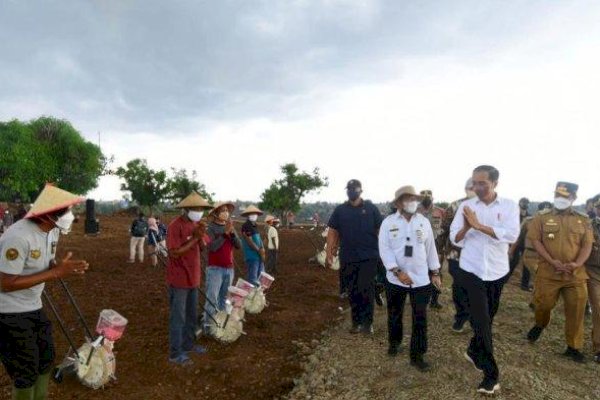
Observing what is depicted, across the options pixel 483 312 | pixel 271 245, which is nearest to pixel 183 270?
pixel 483 312

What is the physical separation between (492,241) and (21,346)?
167 inches

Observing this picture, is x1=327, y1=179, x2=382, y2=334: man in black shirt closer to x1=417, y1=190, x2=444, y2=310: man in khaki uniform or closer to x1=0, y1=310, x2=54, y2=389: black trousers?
x1=417, y1=190, x2=444, y2=310: man in khaki uniform

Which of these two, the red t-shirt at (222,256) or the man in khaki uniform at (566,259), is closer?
the man in khaki uniform at (566,259)

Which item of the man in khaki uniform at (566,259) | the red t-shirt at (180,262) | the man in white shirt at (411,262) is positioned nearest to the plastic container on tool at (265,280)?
the red t-shirt at (180,262)

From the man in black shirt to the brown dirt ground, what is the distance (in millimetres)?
1001

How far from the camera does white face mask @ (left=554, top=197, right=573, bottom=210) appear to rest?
546 cm

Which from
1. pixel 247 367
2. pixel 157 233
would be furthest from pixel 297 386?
pixel 157 233

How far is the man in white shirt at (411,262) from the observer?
4.77 meters

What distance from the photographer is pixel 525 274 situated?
10.5 meters

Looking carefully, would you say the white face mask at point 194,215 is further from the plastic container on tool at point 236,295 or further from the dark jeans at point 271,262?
the dark jeans at point 271,262

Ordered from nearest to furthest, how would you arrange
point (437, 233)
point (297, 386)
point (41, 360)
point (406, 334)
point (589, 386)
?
1. point (41, 360)
2. point (589, 386)
3. point (297, 386)
4. point (406, 334)
5. point (437, 233)

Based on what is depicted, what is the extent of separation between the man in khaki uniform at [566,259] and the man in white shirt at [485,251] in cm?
152

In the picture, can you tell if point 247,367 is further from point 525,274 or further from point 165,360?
point 525,274

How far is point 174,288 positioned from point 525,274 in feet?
28.9
